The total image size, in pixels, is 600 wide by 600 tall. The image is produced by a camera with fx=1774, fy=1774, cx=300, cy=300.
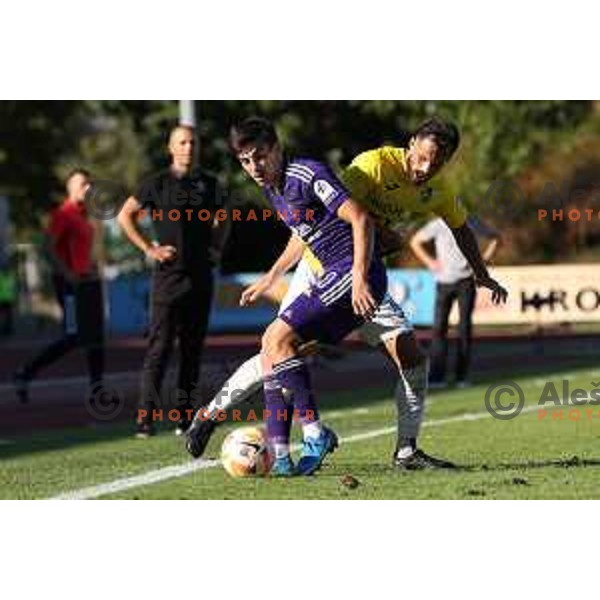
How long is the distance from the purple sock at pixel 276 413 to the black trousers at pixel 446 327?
7832 mm

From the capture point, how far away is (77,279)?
15570 mm

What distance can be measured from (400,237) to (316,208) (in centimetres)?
95

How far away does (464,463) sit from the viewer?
10062mm

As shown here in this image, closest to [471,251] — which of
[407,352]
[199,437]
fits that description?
[407,352]

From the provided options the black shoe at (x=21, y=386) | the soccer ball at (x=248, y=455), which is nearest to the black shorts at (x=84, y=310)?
the black shoe at (x=21, y=386)

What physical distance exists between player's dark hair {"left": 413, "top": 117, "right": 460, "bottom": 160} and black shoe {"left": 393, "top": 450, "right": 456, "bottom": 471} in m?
1.68

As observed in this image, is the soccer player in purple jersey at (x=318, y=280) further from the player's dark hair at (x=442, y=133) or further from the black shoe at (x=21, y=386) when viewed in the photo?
the black shoe at (x=21, y=386)

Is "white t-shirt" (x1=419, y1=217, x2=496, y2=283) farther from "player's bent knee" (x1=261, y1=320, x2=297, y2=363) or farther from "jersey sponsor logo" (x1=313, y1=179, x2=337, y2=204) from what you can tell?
"jersey sponsor logo" (x1=313, y1=179, x2=337, y2=204)

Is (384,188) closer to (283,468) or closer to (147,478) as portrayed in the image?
(283,468)

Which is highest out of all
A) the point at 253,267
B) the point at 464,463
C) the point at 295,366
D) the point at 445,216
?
the point at 445,216

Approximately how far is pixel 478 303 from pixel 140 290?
9109 millimetres
